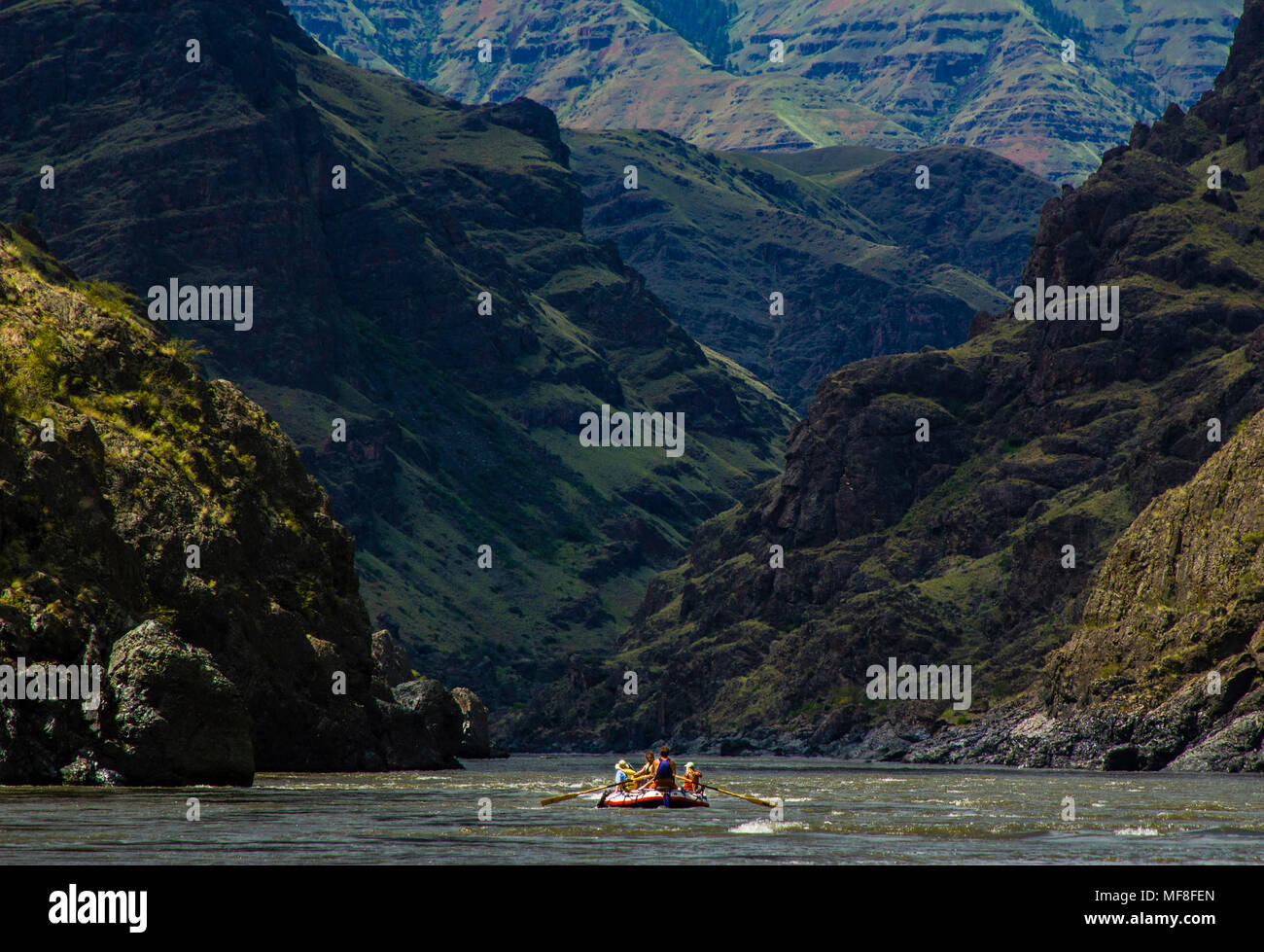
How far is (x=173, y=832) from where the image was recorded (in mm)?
65312

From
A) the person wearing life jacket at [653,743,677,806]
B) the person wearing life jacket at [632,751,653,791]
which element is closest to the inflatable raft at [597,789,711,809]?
the person wearing life jacket at [653,743,677,806]

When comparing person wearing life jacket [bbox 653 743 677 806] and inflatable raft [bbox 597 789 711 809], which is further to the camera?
inflatable raft [bbox 597 789 711 809]

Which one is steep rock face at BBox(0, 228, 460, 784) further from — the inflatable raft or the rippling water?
the inflatable raft

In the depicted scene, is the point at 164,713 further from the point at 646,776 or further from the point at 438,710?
the point at 438,710

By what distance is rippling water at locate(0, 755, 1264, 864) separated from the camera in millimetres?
59938

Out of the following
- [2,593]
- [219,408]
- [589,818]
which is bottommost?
[589,818]

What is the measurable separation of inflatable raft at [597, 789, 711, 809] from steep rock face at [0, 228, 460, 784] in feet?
74.4

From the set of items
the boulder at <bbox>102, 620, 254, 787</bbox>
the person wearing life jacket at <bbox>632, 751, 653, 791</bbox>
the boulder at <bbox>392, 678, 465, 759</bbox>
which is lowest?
the boulder at <bbox>392, 678, 465, 759</bbox>

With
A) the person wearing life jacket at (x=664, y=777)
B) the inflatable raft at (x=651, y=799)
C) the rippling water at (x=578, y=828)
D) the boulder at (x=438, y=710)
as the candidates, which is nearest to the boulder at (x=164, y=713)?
the rippling water at (x=578, y=828)

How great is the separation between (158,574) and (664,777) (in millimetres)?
41971

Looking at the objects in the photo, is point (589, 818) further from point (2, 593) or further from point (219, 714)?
point (2, 593)

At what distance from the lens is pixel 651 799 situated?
85.2 m
